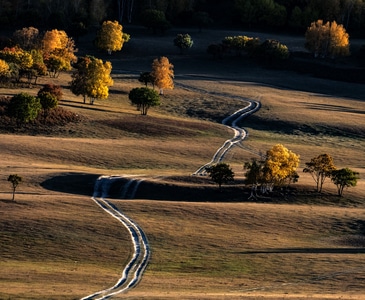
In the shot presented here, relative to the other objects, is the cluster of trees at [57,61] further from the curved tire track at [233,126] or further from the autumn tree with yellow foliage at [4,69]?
the curved tire track at [233,126]

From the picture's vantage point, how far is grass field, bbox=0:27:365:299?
212ft

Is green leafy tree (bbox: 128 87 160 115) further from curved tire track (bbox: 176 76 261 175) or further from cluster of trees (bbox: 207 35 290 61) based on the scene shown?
cluster of trees (bbox: 207 35 290 61)

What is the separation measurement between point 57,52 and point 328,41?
61229 mm

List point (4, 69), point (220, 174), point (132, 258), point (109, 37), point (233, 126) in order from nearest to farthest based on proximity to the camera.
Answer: point (132, 258) → point (220, 174) → point (233, 126) → point (4, 69) → point (109, 37)

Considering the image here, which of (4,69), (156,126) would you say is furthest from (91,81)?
(156,126)

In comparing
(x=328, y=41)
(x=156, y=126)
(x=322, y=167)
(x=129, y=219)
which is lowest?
(x=129, y=219)

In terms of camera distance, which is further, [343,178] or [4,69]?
[4,69]

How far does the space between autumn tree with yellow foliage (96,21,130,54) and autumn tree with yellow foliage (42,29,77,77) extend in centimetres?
1117

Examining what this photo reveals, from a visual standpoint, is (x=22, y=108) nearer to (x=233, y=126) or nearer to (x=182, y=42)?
(x=233, y=126)

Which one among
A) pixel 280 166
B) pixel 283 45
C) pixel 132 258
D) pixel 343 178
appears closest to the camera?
pixel 132 258

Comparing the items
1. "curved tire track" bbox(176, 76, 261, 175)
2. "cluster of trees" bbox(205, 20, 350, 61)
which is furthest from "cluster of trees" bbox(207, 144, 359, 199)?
"cluster of trees" bbox(205, 20, 350, 61)

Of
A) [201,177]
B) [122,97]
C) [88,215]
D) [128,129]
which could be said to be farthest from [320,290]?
[122,97]

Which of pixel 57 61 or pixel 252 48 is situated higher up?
pixel 252 48

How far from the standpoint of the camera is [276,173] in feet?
312
